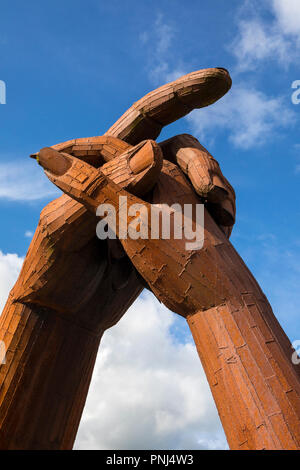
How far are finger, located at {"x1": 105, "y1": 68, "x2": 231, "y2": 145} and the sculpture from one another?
10 millimetres

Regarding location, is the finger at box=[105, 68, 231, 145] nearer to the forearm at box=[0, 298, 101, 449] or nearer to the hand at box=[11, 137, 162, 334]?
the hand at box=[11, 137, 162, 334]

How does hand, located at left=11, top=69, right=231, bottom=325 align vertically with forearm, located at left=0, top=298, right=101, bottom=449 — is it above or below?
above

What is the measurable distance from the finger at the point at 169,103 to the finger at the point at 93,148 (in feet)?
0.79

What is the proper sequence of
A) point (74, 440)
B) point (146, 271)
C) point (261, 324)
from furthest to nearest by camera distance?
point (74, 440)
point (146, 271)
point (261, 324)

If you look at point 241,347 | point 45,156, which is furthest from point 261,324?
point 45,156

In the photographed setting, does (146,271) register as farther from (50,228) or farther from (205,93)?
(205,93)

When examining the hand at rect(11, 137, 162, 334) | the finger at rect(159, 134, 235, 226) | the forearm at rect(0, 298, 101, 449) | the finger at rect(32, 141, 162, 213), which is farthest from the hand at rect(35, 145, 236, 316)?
the forearm at rect(0, 298, 101, 449)

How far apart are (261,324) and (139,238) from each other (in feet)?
3.65

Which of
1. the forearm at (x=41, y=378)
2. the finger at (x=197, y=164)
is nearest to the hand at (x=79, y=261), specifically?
the forearm at (x=41, y=378)

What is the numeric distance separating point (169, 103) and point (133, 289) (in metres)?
1.95

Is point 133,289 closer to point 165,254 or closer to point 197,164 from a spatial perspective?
point 165,254

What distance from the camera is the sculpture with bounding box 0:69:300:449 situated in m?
3.17

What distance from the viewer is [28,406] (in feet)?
14.3

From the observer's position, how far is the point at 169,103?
14.7 feet
